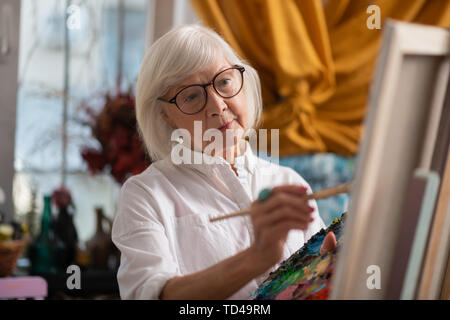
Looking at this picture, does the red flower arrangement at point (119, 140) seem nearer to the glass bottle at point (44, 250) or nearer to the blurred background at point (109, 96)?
the blurred background at point (109, 96)

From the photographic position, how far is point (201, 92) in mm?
1073

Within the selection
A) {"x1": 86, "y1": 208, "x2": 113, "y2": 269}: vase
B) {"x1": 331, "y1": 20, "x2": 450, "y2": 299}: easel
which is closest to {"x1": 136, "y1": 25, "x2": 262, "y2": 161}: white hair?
{"x1": 331, "y1": 20, "x2": 450, "y2": 299}: easel

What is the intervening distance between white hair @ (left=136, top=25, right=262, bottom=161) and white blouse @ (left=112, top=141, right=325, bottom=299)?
0.06 metres

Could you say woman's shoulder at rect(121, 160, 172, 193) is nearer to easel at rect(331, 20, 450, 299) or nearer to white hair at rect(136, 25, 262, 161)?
white hair at rect(136, 25, 262, 161)

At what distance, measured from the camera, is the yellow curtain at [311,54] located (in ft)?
6.56

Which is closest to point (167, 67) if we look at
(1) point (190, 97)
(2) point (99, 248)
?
(1) point (190, 97)

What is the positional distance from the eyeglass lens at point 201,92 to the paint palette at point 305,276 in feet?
1.02

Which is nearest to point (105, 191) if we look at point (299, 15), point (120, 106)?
point (120, 106)

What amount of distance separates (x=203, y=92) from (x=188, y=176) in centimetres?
19

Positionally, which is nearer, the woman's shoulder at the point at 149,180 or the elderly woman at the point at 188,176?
the elderly woman at the point at 188,176

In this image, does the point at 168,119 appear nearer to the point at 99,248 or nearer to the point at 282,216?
the point at 282,216

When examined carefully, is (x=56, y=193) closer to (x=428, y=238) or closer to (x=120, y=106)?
(x=120, y=106)

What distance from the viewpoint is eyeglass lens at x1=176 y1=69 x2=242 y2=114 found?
1073 millimetres

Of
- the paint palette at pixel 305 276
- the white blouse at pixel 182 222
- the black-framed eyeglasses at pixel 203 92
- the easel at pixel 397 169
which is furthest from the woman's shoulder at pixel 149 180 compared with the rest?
the easel at pixel 397 169
